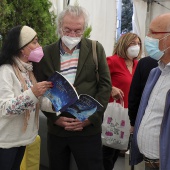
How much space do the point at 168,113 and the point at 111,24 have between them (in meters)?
4.05

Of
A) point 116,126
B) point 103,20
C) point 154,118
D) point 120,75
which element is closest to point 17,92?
point 154,118

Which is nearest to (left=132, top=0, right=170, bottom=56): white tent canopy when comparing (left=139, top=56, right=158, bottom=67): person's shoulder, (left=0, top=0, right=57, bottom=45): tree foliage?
(left=0, top=0, right=57, bottom=45): tree foliage

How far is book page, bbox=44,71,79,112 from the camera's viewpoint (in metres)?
1.57

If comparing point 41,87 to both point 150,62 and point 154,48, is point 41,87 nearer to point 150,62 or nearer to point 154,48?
point 154,48

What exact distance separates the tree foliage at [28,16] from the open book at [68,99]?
1.81 meters

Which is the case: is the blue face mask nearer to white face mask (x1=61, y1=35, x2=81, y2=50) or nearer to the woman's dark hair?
white face mask (x1=61, y1=35, x2=81, y2=50)

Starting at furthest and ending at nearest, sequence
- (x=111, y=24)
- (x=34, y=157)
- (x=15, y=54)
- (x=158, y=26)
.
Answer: (x=111, y=24)
(x=34, y=157)
(x=15, y=54)
(x=158, y=26)

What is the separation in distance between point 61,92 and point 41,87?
0.42 feet

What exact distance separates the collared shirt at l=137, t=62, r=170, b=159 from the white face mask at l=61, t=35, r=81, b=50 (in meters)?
0.65

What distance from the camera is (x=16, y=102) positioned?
64.2 inches

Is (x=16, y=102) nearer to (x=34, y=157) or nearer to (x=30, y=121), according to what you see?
(x=30, y=121)

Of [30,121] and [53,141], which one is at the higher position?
[30,121]

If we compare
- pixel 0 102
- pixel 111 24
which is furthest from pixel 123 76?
pixel 111 24

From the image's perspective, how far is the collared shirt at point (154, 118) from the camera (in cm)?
156
